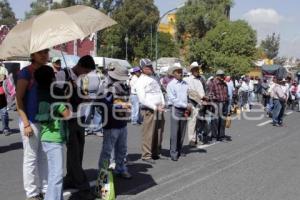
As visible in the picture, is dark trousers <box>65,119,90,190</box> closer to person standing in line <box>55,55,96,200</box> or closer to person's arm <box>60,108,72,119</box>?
person standing in line <box>55,55,96,200</box>

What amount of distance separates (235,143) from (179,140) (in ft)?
10.8

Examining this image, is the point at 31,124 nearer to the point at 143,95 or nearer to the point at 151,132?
the point at 143,95

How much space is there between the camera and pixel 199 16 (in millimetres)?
72875

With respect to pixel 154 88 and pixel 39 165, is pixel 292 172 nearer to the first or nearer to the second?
pixel 154 88

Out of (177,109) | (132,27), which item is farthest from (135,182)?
(132,27)

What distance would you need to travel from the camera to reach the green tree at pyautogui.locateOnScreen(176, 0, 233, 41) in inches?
2869

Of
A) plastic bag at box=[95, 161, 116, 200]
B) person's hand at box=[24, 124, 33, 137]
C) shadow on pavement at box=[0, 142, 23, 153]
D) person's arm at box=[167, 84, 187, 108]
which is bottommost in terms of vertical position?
shadow on pavement at box=[0, 142, 23, 153]

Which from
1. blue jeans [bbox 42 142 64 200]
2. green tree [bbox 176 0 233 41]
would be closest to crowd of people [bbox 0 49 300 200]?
blue jeans [bbox 42 142 64 200]

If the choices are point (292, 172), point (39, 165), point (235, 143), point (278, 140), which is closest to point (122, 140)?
point (39, 165)

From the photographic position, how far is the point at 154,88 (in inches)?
366

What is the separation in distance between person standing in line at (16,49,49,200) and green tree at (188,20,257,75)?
63.2 m

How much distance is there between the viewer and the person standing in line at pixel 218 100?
505 inches

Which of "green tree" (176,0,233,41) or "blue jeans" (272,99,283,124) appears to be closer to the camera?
"blue jeans" (272,99,283,124)

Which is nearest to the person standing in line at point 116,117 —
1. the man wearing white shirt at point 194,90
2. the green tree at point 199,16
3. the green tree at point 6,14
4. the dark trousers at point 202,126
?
the man wearing white shirt at point 194,90
